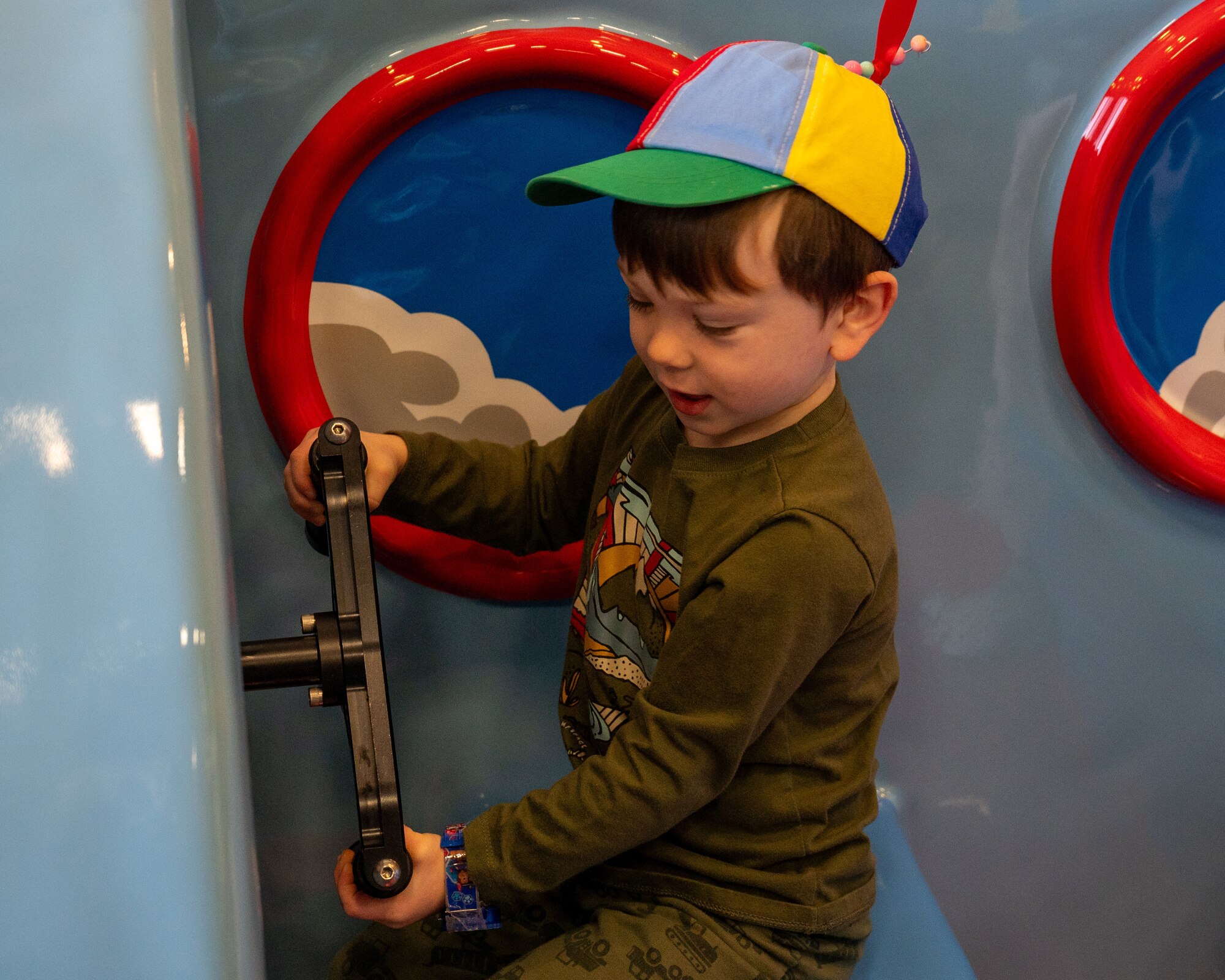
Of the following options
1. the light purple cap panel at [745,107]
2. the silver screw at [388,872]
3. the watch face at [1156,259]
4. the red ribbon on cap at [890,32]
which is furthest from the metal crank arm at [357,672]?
the watch face at [1156,259]

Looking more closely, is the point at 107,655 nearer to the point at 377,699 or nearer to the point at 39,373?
the point at 39,373

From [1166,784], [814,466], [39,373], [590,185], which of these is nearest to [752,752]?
[814,466]

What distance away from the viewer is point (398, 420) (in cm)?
89

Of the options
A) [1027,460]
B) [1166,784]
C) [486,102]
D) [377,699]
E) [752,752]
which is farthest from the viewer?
[1166,784]

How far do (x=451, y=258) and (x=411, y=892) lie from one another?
47 centimetres

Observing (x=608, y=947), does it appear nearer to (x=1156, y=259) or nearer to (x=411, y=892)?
(x=411, y=892)

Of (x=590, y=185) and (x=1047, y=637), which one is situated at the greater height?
(x=590, y=185)

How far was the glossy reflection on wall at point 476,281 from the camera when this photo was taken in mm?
Result: 835

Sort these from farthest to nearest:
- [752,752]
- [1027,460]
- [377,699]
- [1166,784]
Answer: [1166,784] < [1027,460] < [752,752] < [377,699]

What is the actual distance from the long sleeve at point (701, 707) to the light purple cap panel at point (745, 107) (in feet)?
0.69

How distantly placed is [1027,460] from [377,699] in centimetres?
65

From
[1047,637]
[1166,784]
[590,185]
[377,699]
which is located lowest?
[1166,784]

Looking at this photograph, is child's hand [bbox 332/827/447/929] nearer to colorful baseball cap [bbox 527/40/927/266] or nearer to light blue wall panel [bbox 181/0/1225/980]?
light blue wall panel [bbox 181/0/1225/980]

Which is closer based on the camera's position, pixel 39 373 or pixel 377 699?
pixel 39 373
